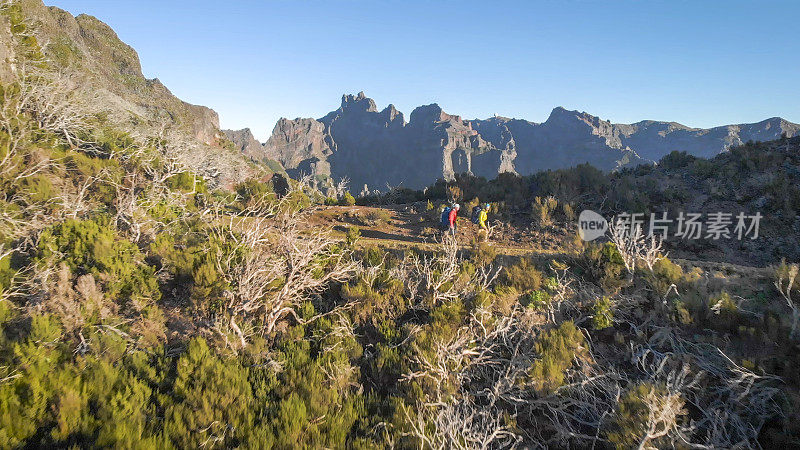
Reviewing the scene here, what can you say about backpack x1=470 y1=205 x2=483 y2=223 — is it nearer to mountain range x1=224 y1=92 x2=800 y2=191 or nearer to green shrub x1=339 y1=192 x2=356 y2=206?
green shrub x1=339 y1=192 x2=356 y2=206

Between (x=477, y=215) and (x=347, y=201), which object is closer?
(x=477, y=215)

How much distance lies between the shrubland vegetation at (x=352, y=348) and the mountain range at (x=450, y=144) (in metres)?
101

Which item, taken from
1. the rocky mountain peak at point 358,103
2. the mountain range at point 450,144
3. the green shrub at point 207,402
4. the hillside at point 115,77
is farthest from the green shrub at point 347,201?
the rocky mountain peak at point 358,103

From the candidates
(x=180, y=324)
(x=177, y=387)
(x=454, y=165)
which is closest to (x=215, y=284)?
(x=180, y=324)

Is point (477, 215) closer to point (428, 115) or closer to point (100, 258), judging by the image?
point (100, 258)

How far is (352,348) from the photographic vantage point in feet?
17.9

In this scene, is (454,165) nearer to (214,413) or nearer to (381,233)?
(381,233)

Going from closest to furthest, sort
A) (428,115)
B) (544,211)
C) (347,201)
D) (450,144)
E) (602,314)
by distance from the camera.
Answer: (602,314)
(544,211)
(347,201)
(450,144)
(428,115)

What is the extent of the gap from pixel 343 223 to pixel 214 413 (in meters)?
10.7

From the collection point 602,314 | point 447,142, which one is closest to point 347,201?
point 602,314

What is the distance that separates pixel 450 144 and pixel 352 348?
116990 millimetres

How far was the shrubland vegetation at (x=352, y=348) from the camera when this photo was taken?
12.3 ft

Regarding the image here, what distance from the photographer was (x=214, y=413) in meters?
3.80

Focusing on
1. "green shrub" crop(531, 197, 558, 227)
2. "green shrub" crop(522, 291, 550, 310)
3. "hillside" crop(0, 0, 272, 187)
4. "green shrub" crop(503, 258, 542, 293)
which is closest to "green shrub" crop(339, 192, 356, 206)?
"hillside" crop(0, 0, 272, 187)
